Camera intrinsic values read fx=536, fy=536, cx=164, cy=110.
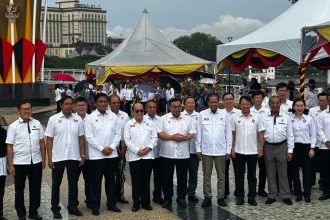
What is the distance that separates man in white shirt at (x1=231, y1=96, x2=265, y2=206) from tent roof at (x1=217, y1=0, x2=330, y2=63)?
4029 millimetres

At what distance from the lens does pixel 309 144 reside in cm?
830

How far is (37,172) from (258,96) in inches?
145

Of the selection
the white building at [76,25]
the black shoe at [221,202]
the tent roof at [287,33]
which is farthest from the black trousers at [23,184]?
the white building at [76,25]

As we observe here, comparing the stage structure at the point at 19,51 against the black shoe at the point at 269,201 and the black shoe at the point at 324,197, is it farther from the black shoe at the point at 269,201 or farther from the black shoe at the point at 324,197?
the black shoe at the point at 324,197

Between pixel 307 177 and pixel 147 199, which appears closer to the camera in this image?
pixel 147 199

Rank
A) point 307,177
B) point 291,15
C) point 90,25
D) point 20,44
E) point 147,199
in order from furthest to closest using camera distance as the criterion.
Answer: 1. point 90,25
2. point 20,44
3. point 291,15
4. point 307,177
5. point 147,199

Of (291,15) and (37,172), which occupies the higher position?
(291,15)

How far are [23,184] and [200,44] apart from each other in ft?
411

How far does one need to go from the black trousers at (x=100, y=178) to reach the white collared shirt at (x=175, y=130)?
799 mm

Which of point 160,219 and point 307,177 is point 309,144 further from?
point 160,219

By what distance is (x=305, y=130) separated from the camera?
827 cm

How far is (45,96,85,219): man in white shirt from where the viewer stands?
7398 mm

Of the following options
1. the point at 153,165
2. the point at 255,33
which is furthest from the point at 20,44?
the point at 153,165

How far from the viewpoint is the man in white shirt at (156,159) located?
7922 millimetres
